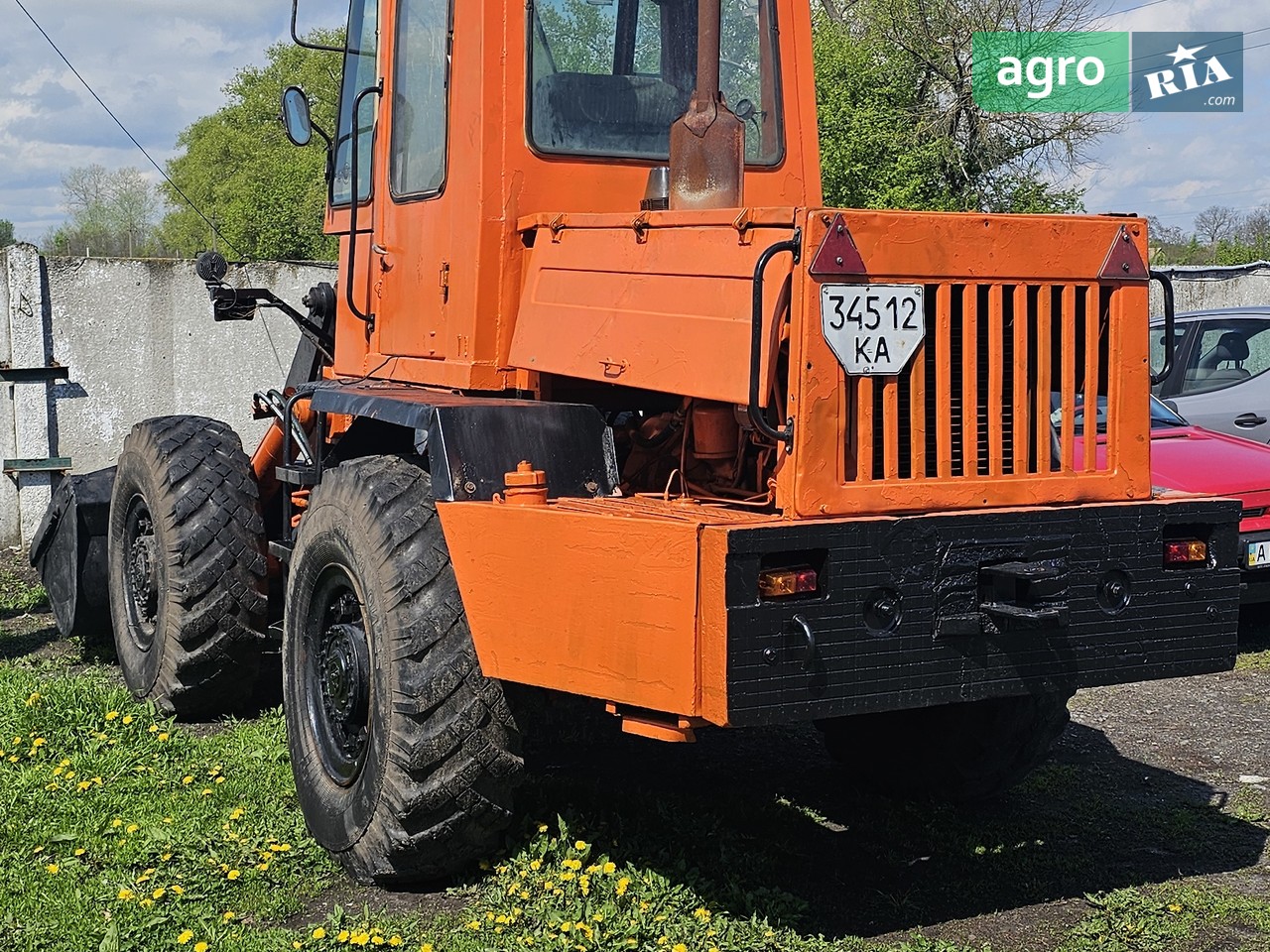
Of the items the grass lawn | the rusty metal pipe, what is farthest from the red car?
the rusty metal pipe

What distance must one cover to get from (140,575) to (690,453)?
3.38m

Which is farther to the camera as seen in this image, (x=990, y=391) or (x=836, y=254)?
(x=990, y=391)

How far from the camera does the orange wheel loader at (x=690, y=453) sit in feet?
12.0

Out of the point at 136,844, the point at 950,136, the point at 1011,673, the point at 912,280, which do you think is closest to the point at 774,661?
the point at 1011,673

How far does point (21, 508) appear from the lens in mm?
10211

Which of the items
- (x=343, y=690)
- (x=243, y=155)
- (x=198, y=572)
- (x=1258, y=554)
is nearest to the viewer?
(x=343, y=690)

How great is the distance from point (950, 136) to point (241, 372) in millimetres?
14968

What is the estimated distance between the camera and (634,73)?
4883 millimetres

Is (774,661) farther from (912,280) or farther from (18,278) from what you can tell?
(18,278)

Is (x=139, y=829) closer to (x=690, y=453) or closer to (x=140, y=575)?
(x=140, y=575)

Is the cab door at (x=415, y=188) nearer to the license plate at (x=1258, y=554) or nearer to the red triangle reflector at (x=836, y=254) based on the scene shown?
the red triangle reflector at (x=836, y=254)

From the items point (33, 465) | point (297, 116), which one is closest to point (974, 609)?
point (297, 116)

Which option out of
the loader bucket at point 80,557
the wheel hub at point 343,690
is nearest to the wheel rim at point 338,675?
the wheel hub at point 343,690

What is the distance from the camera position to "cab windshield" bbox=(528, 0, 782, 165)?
4719 mm
